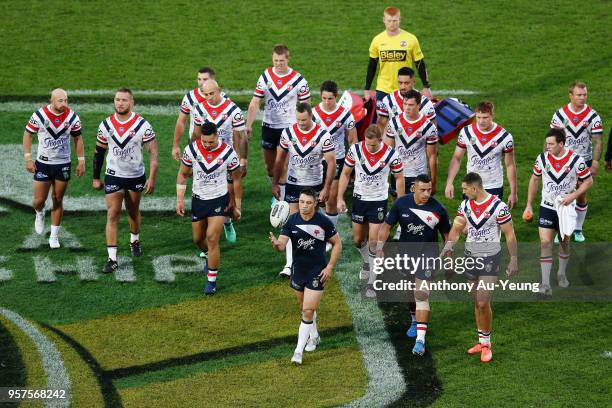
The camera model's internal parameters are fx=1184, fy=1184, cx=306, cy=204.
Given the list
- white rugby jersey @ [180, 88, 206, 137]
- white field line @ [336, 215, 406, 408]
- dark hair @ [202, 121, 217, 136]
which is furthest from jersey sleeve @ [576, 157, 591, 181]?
white rugby jersey @ [180, 88, 206, 137]

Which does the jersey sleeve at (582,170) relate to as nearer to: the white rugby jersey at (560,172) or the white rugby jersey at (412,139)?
the white rugby jersey at (560,172)

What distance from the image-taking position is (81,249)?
15.5 meters

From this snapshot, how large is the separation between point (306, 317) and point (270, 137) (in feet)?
14.6

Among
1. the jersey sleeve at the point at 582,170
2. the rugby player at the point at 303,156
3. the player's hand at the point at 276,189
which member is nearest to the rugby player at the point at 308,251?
the rugby player at the point at 303,156

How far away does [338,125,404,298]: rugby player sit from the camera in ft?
45.1

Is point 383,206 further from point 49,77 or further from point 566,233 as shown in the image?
point 49,77

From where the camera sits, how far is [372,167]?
13.8 metres

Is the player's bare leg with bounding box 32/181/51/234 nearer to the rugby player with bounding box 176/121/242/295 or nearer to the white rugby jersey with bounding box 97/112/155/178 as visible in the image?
the white rugby jersey with bounding box 97/112/155/178

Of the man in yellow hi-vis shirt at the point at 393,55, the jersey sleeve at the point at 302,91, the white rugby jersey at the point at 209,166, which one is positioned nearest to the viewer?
the white rugby jersey at the point at 209,166

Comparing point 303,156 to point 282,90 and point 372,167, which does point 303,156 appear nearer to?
point 372,167

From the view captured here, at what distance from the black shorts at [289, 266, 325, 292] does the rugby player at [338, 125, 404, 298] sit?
1492 mm

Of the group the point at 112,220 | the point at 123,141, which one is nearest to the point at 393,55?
the point at 123,141

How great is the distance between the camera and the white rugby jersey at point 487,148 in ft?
46.0

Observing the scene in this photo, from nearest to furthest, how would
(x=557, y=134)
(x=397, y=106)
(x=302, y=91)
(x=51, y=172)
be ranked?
(x=557, y=134), (x=51, y=172), (x=397, y=106), (x=302, y=91)
